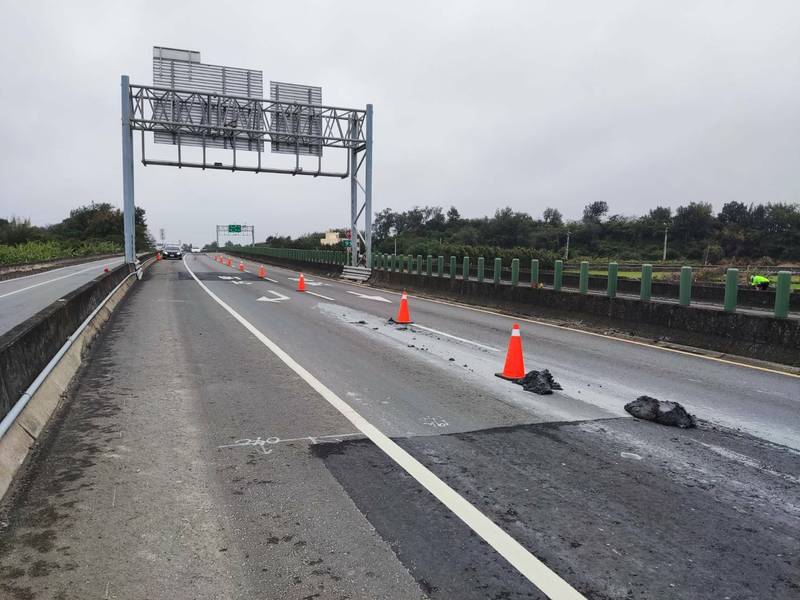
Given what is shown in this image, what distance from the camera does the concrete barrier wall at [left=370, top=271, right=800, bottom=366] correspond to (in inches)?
372

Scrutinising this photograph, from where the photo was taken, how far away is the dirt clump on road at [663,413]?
A: 577 cm

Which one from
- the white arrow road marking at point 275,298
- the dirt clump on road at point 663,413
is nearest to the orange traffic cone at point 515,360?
the dirt clump on road at point 663,413

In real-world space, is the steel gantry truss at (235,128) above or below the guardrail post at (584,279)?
above

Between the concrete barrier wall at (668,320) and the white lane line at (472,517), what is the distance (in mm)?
7344

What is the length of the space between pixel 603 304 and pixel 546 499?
10.6m

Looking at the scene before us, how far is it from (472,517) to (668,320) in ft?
31.4

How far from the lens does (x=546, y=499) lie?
391 cm

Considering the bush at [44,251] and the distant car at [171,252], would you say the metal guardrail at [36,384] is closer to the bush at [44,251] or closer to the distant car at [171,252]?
the bush at [44,251]

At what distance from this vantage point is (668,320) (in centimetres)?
1173

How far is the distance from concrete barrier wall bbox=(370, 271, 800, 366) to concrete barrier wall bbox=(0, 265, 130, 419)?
10278 millimetres

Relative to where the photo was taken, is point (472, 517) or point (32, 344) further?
point (32, 344)

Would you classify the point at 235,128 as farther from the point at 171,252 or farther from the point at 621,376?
the point at 171,252

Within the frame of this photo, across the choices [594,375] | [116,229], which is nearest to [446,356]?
[594,375]

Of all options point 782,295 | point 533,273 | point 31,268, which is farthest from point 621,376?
point 31,268
